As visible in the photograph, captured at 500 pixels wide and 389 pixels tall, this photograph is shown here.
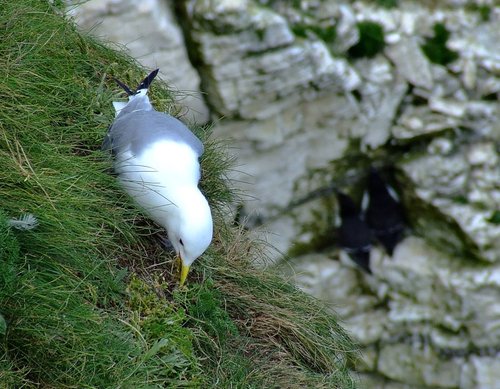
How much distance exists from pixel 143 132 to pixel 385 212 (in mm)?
5831

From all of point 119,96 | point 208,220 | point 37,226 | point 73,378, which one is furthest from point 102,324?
point 119,96

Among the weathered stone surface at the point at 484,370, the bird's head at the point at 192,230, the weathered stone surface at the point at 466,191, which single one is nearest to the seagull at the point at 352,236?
the weathered stone surface at the point at 466,191

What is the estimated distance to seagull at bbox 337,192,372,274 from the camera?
8.53 metres

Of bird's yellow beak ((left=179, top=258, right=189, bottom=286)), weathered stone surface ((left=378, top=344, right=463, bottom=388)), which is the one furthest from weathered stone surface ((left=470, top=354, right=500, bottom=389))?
bird's yellow beak ((left=179, top=258, right=189, bottom=286))

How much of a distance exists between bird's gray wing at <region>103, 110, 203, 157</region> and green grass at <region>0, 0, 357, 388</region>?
0.28ft

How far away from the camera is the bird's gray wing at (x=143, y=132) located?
10.1 ft

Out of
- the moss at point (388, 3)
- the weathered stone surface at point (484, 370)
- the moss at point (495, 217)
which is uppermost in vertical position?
the moss at point (388, 3)

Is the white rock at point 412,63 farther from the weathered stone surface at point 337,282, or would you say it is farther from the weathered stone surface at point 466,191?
the weathered stone surface at point 337,282

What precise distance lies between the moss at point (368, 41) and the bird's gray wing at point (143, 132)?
510cm

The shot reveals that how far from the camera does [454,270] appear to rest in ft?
26.7

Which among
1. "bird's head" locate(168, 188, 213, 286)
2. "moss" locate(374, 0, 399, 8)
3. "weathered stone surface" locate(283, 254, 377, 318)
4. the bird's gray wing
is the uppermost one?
the bird's gray wing

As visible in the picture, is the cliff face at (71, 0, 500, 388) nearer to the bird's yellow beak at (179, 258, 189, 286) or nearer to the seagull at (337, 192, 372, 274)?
the seagull at (337, 192, 372, 274)

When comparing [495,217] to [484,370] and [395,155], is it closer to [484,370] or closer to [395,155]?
[395,155]

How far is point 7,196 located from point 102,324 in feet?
1.64
